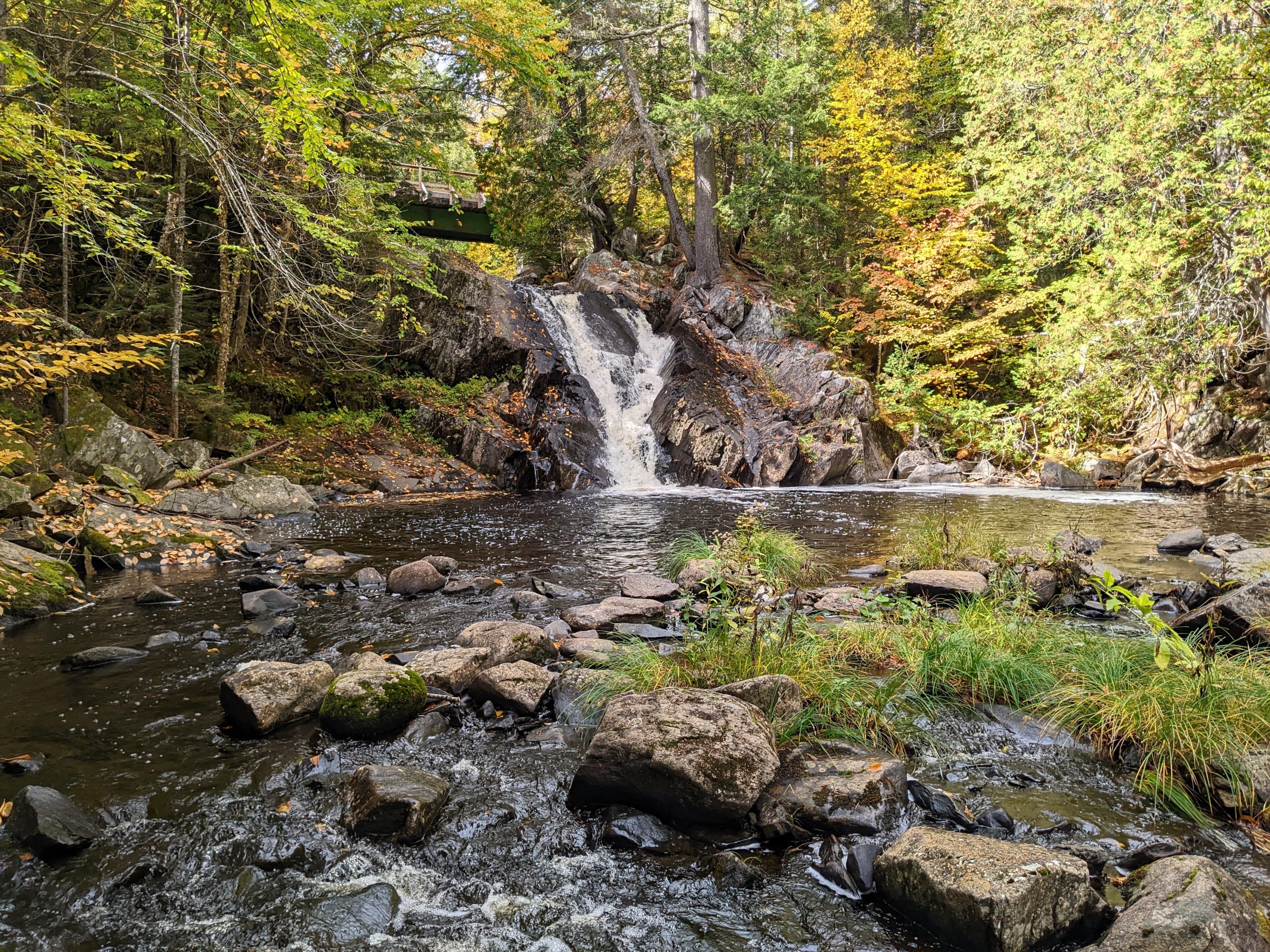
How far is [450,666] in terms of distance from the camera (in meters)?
4.59

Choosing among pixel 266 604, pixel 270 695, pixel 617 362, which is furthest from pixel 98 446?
pixel 617 362

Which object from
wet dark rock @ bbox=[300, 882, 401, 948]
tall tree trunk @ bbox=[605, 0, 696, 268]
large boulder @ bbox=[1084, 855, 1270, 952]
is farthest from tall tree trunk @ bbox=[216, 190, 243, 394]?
large boulder @ bbox=[1084, 855, 1270, 952]

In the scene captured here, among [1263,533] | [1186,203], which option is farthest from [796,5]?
[1263,533]

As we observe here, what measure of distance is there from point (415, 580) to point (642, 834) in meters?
4.85

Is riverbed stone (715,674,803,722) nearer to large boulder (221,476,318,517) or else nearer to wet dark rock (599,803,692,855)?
wet dark rock (599,803,692,855)

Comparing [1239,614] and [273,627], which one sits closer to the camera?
[1239,614]

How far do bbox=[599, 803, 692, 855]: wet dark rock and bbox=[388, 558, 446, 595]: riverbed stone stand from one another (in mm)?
4594

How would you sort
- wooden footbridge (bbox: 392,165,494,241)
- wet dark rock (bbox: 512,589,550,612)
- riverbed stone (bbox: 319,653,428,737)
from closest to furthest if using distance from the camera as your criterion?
1. riverbed stone (bbox: 319,653,428,737)
2. wet dark rock (bbox: 512,589,550,612)
3. wooden footbridge (bbox: 392,165,494,241)

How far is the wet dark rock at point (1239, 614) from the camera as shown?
186 inches

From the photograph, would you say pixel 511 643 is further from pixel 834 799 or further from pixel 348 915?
pixel 834 799

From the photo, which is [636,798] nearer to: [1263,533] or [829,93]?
[1263,533]

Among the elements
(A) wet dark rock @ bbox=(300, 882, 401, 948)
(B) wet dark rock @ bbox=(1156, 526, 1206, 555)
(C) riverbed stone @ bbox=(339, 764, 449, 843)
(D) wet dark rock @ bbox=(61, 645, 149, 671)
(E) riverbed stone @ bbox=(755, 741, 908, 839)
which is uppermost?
(B) wet dark rock @ bbox=(1156, 526, 1206, 555)

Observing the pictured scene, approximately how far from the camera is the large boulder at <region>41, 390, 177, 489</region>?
9.18m

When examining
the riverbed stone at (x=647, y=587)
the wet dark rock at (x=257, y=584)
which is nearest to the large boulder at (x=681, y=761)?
the riverbed stone at (x=647, y=587)
